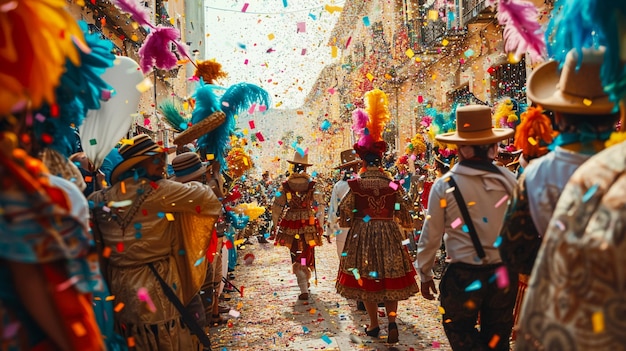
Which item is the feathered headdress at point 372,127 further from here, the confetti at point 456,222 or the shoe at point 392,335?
the confetti at point 456,222

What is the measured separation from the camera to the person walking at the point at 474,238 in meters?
4.36

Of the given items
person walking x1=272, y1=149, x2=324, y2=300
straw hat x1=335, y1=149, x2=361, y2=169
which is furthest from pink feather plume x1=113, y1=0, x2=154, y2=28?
straw hat x1=335, y1=149, x2=361, y2=169

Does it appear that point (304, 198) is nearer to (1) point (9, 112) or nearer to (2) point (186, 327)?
(2) point (186, 327)

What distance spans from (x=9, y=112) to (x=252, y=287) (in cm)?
863

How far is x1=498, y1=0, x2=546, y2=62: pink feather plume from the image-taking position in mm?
3945

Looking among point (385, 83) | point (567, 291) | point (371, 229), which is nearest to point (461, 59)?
point (385, 83)

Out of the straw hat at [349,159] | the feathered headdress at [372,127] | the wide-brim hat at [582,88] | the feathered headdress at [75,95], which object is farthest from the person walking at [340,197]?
the wide-brim hat at [582,88]

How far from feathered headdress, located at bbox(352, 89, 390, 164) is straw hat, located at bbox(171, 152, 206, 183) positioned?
7.00ft

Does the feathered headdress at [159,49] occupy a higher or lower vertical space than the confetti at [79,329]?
higher

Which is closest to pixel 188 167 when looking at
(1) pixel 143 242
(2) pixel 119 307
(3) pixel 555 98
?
(1) pixel 143 242

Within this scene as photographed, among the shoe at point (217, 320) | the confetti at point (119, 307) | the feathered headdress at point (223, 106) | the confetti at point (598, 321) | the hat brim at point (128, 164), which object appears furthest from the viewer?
the shoe at point (217, 320)

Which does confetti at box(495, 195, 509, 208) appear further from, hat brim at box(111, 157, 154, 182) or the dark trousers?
hat brim at box(111, 157, 154, 182)

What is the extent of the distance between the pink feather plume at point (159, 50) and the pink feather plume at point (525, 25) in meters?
3.32

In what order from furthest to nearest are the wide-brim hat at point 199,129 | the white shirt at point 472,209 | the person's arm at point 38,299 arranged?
the wide-brim hat at point 199,129, the white shirt at point 472,209, the person's arm at point 38,299
